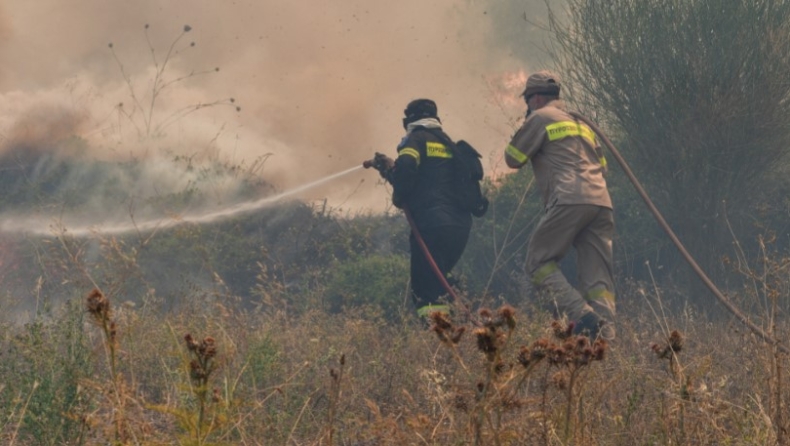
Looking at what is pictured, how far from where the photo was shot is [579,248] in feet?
22.4

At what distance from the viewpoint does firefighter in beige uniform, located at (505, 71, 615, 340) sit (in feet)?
21.6

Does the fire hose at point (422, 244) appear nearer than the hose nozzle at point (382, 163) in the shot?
Yes

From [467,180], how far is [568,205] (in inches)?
54.4

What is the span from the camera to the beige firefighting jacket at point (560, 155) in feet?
21.7

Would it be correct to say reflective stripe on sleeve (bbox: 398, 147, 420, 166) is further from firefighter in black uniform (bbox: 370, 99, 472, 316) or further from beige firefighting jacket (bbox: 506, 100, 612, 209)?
beige firefighting jacket (bbox: 506, 100, 612, 209)

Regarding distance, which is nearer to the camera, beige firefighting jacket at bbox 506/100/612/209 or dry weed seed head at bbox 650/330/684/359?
dry weed seed head at bbox 650/330/684/359

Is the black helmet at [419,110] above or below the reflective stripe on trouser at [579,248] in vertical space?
above

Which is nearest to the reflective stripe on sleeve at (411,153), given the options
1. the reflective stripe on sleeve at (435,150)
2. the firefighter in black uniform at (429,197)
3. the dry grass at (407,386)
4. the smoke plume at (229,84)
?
the firefighter in black uniform at (429,197)

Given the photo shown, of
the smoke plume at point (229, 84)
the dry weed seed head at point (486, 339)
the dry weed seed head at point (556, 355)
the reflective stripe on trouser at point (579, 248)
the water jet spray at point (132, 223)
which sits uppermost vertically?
the smoke plume at point (229, 84)

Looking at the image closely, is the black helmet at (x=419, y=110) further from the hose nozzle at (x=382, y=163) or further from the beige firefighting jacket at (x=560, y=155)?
the beige firefighting jacket at (x=560, y=155)

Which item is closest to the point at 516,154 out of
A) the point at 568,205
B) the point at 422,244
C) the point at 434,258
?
the point at 568,205

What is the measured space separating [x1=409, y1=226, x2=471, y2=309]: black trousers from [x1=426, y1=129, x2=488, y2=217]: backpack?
182 mm

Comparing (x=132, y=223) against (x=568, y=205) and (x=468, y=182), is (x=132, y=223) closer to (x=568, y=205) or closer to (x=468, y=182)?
(x=468, y=182)

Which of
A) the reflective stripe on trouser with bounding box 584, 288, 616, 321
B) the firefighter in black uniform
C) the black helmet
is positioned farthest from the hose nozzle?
the reflective stripe on trouser with bounding box 584, 288, 616, 321
